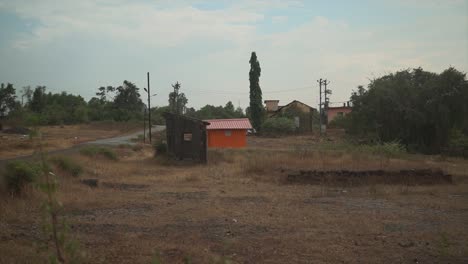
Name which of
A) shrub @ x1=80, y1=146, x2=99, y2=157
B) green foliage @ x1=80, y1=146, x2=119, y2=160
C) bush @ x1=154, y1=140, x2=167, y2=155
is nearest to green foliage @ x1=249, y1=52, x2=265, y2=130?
bush @ x1=154, y1=140, x2=167, y2=155

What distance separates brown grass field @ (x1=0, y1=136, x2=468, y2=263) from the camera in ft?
19.5

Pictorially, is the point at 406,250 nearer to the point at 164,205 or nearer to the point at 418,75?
the point at 164,205

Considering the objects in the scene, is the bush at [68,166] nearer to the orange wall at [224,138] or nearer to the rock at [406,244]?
the rock at [406,244]

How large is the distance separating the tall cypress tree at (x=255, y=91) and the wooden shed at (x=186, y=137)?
103ft

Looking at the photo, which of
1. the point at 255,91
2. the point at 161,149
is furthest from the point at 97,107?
the point at 161,149

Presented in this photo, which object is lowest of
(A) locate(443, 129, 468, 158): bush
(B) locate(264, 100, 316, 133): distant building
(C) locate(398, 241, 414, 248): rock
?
(C) locate(398, 241, 414, 248): rock

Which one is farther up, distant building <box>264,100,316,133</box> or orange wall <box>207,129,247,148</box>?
distant building <box>264,100,316,133</box>

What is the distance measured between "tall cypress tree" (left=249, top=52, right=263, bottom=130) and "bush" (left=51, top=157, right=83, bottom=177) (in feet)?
131

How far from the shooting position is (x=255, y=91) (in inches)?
2090

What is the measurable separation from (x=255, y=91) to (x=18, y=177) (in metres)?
44.4

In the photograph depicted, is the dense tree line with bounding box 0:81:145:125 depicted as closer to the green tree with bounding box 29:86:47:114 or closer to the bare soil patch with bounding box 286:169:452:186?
the green tree with bounding box 29:86:47:114

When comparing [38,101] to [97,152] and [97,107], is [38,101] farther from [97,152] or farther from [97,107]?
[97,152]

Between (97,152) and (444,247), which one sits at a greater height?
(97,152)

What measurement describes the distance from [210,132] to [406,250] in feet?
86.2
